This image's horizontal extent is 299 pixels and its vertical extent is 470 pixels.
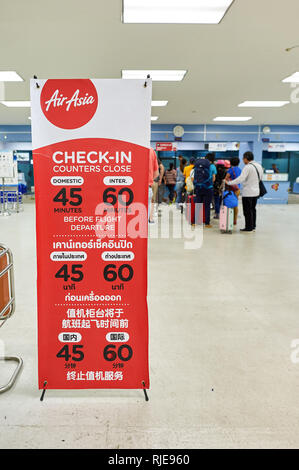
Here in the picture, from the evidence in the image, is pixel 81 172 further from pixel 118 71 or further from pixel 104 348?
pixel 118 71

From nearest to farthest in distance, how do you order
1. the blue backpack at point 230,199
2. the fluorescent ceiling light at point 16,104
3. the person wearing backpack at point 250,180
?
the person wearing backpack at point 250,180
the blue backpack at point 230,199
the fluorescent ceiling light at point 16,104

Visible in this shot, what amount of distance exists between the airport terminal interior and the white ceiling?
3 cm


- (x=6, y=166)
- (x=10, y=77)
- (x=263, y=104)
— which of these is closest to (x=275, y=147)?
(x=263, y=104)

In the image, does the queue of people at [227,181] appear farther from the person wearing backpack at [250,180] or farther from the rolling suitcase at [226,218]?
the rolling suitcase at [226,218]

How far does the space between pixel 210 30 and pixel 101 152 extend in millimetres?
4559

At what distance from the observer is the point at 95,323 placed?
182 centimetres

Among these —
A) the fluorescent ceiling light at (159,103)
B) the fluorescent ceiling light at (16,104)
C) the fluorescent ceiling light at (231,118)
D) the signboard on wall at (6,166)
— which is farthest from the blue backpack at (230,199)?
the fluorescent ceiling light at (231,118)

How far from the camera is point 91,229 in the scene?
5.64ft

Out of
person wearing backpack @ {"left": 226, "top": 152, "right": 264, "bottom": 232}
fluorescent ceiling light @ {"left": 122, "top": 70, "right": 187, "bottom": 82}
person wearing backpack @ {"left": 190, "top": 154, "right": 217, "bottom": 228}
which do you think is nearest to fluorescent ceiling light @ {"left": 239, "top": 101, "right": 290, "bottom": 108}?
fluorescent ceiling light @ {"left": 122, "top": 70, "right": 187, "bottom": 82}

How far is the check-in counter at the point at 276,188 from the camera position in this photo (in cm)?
1510

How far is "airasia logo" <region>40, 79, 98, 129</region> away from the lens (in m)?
1.60

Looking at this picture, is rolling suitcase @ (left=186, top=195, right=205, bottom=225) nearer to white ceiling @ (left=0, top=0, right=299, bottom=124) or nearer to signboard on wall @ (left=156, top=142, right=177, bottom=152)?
white ceiling @ (left=0, top=0, right=299, bottom=124)

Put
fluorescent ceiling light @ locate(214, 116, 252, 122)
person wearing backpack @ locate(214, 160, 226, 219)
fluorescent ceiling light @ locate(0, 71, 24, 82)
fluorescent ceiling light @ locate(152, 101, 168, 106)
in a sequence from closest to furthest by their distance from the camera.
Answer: fluorescent ceiling light @ locate(0, 71, 24, 82) → person wearing backpack @ locate(214, 160, 226, 219) → fluorescent ceiling light @ locate(152, 101, 168, 106) → fluorescent ceiling light @ locate(214, 116, 252, 122)

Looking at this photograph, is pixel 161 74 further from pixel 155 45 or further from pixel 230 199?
pixel 230 199
